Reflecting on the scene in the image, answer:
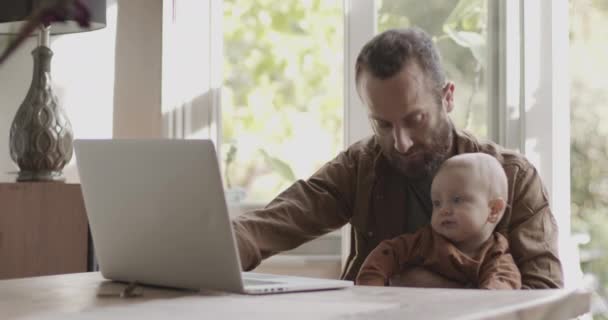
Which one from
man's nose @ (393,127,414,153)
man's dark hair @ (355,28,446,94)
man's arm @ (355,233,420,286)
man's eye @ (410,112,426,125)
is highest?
man's dark hair @ (355,28,446,94)

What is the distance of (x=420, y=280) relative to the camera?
1810 mm

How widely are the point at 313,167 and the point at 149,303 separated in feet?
6.77

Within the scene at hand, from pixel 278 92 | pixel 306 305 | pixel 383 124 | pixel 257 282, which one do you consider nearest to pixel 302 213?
pixel 383 124

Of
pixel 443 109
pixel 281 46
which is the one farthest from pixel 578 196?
pixel 281 46

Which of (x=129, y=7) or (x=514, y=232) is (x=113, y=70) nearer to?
(x=129, y=7)

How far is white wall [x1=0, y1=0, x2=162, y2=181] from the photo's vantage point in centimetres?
280

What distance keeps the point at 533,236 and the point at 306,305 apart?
988mm

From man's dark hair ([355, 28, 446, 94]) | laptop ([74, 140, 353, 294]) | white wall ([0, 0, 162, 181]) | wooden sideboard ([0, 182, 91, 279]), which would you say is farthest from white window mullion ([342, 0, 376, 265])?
laptop ([74, 140, 353, 294])

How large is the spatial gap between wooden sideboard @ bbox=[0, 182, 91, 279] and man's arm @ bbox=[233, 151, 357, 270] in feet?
2.31

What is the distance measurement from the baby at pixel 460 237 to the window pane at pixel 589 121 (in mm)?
920

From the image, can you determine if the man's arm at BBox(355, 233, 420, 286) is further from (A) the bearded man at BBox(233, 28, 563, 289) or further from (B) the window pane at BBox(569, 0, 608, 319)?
(B) the window pane at BBox(569, 0, 608, 319)

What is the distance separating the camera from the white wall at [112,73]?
9.20 ft

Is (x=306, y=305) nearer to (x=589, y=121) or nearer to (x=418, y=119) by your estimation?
(x=418, y=119)

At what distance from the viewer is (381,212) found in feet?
6.76
